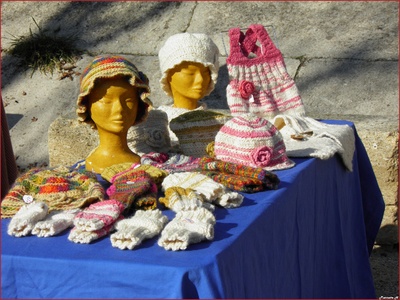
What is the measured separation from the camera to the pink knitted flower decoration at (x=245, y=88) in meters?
3.48

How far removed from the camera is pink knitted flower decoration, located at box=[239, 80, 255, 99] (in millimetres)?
3480

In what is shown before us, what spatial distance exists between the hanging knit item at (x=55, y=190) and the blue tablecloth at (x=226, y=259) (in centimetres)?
9

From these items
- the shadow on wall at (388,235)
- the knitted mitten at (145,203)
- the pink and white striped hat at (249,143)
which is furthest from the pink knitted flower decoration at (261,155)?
the shadow on wall at (388,235)

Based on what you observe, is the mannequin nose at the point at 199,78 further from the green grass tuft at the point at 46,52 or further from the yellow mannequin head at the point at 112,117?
the green grass tuft at the point at 46,52

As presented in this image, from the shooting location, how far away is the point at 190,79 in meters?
3.43

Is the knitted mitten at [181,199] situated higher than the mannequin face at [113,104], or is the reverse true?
the mannequin face at [113,104]

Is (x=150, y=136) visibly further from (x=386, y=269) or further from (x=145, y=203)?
(x=386, y=269)

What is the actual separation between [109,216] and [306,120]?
1714 mm

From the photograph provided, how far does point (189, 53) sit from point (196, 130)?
48cm

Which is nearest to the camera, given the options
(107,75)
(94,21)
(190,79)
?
(107,75)

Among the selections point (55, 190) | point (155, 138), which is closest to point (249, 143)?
point (155, 138)

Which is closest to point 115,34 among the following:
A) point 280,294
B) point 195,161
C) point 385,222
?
point 385,222

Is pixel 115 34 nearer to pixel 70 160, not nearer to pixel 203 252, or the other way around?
pixel 70 160

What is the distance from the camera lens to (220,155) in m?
2.79
